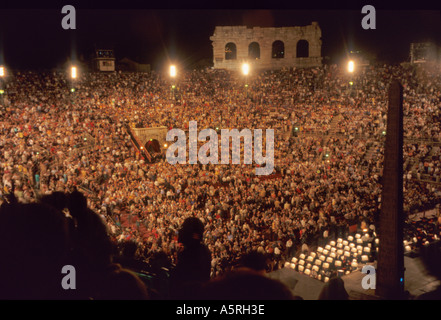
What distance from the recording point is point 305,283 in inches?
460

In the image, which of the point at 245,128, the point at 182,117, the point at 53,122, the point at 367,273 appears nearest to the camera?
the point at 367,273

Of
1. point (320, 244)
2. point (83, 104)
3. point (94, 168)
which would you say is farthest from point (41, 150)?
point (320, 244)

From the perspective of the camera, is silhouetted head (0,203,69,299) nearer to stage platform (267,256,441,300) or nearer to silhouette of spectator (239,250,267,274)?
silhouette of spectator (239,250,267,274)

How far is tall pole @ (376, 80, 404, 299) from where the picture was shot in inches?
326

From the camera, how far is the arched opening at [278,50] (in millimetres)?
40406

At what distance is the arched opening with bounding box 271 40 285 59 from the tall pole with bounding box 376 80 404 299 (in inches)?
1333

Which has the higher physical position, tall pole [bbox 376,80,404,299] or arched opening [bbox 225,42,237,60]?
arched opening [bbox 225,42,237,60]

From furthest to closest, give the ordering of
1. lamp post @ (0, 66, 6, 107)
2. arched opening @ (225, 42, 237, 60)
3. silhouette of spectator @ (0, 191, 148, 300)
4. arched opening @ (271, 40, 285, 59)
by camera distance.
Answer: arched opening @ (225, 42, 237, 60)
arched opening @ (271, 40, 285, 59)
lamp post @ (0, 66, 6, 107)
silhouette of spectator @ (0, 191, 148, 300)

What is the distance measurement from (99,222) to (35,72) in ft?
107

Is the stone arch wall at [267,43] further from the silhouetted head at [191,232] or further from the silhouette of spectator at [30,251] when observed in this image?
the silhouette of spectator at [30,251]

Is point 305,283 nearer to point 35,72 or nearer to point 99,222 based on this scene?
point 99,222

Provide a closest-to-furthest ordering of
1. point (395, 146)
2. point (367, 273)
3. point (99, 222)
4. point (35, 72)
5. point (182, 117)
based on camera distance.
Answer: point (99, 222) < point (395, 146) < point (367, 273) < point (182, 117) < point (35, 72)
